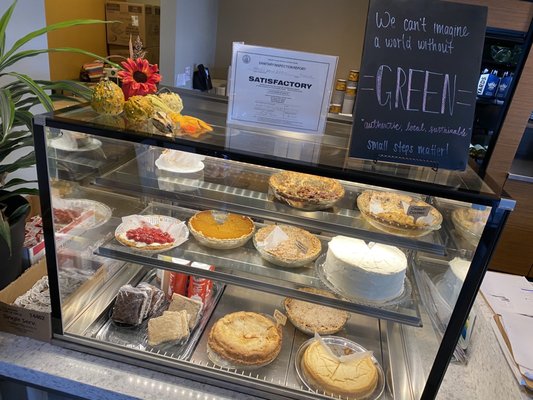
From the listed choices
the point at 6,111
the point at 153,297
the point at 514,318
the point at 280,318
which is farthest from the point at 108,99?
the point at 514,318

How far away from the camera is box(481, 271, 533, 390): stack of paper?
1.32 meters

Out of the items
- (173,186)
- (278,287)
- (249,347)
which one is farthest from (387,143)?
(249,347)

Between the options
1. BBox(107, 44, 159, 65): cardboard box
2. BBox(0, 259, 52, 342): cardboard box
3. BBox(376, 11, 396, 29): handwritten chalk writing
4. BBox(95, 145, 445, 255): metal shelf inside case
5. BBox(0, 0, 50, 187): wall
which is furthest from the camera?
BBox(107, 44, 159, 65): cardboard box

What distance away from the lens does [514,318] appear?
154cm

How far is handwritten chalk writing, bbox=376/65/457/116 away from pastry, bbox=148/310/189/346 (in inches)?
39.9

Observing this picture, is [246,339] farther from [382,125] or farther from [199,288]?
[382,125]

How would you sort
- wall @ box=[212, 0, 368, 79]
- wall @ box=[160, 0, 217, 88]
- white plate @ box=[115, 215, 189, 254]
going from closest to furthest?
white plate @ box=[115, 215, 189, 254], wall @ box=[160, 0, 217, 88], wall @ box=[212, 0, 368, 79]

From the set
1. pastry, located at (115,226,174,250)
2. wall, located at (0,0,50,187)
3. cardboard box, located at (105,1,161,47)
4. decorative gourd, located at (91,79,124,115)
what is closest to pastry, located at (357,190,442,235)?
pastry, located at (115,226,174,250)

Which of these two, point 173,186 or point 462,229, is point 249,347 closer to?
point 173,186

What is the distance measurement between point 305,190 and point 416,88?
462 millimetres

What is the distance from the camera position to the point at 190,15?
145 inches

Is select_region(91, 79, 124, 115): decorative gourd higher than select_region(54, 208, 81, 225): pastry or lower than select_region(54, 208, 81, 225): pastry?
higher

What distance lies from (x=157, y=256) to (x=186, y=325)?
29cm

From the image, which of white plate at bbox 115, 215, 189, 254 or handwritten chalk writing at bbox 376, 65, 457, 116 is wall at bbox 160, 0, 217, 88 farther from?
handwritten chalk writing at bbox 376, 65, 457, 116
